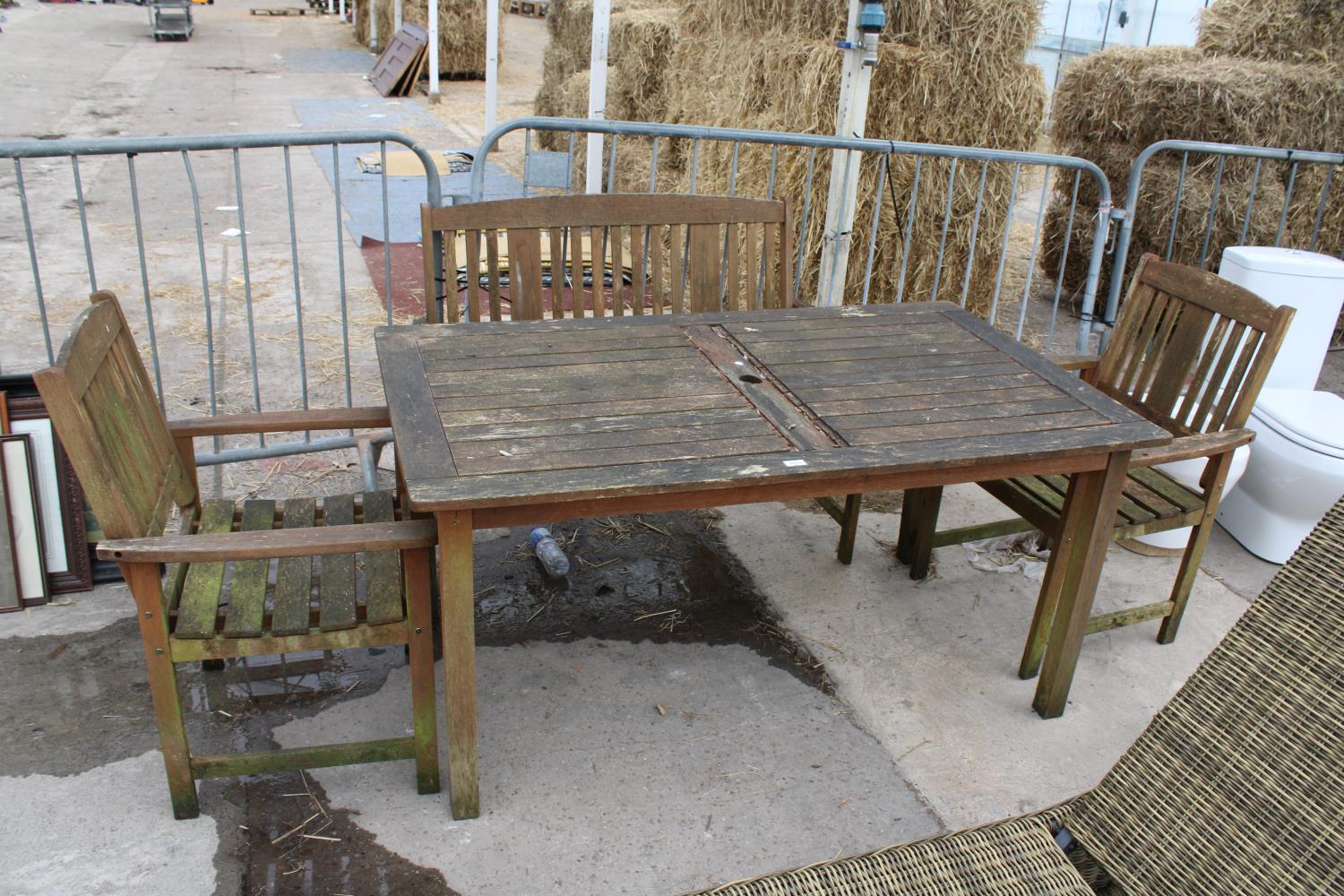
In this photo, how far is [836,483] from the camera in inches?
99.3

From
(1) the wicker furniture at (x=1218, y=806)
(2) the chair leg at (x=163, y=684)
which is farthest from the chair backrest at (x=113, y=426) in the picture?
(1) the wicker furniture at (x=1218, y=806)

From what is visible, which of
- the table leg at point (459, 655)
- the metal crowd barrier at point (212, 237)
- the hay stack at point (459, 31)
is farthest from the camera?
the hay stack at point (459, 31)

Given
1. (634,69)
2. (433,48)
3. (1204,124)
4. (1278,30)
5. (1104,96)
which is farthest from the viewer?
(433,48)

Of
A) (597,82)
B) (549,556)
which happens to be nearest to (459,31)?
(597,82)

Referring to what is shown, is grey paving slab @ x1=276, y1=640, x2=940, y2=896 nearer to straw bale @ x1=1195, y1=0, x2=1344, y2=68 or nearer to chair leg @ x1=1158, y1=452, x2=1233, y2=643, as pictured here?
chair leg @ x1=1158, y1=452, x2=1233, y2=643

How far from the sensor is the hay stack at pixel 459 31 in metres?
17.4

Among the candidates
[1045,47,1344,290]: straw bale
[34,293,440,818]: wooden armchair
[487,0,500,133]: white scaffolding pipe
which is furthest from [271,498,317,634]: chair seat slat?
[487,0,500,133]: white scaffolding pipe

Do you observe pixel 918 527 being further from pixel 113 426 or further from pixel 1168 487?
pixel 113 426

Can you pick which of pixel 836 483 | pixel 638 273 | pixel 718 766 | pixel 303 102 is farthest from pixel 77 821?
pixel 303 102

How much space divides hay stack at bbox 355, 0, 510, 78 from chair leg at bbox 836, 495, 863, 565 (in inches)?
611

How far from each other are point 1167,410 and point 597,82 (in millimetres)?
5373

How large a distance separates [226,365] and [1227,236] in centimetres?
583

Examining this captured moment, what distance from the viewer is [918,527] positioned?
12.3ft

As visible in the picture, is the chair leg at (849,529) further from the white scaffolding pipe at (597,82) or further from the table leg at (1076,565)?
the white scaffolding pipe at (597,82)
